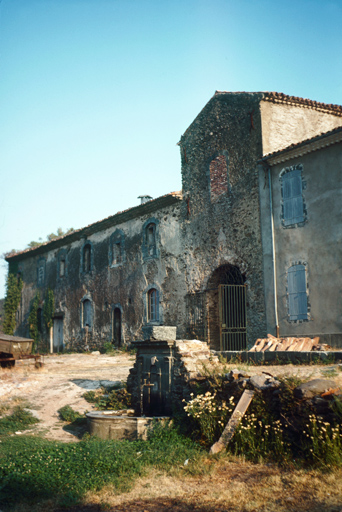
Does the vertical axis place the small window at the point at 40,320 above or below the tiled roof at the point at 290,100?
below

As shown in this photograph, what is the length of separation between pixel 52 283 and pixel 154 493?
→ 70.4 ft

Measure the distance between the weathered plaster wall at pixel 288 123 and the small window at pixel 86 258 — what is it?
11632mm

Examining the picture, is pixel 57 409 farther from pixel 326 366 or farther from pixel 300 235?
pixel 300 235

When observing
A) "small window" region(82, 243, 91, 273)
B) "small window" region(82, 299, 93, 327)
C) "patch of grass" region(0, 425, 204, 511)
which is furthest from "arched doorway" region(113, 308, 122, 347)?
"patch of grass" region(0, 425, 204, 511)

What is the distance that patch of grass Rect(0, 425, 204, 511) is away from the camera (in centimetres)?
582

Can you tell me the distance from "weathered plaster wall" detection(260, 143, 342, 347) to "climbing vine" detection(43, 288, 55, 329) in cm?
1507

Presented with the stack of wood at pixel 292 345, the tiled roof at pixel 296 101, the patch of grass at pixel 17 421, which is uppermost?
the tiled roof at pixel 296 101

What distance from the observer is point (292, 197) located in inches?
540

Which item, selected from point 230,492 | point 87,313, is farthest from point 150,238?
point 230,492

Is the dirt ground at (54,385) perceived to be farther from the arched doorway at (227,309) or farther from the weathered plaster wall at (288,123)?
the weathered plaster wall at (288,123)

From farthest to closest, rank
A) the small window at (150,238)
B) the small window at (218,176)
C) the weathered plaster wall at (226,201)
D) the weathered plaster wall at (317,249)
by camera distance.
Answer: the small window at (150,238), the small window at (218,176), the weathered plaster wall at (226,201), the weathered plaster wall at (317,249)

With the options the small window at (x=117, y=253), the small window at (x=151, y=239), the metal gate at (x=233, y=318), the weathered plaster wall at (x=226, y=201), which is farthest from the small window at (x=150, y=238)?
the metal gate at (x=233, y=318)

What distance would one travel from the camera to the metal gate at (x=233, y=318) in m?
15.1

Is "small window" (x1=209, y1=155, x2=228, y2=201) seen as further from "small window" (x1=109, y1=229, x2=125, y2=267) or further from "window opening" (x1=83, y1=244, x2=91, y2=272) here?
"window opening" (x1=83, y1=244, x2=91, y2=272)
